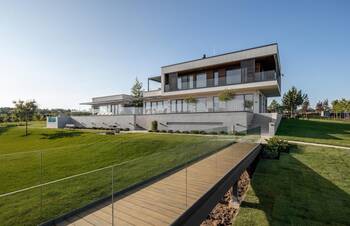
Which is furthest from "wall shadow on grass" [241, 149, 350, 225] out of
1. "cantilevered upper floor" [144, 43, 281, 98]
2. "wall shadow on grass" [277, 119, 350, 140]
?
"cantilevered upper floor" [144, 43, 281, 98]

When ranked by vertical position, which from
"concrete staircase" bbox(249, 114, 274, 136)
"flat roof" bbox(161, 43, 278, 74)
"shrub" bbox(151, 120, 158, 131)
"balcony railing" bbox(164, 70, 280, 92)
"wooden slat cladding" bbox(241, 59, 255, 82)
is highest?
"flat roof" bbox(161, 43, 278, 74)

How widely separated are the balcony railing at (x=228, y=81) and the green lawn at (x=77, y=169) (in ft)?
38.2

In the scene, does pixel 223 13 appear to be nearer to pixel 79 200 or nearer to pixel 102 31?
pixel 102 31

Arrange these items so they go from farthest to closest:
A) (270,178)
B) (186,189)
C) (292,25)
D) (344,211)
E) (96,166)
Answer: (292,25), (96,166), (270,178), (344,211), (186,189)

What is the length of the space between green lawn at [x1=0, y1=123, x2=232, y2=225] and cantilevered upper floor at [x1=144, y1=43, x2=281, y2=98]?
11.3m

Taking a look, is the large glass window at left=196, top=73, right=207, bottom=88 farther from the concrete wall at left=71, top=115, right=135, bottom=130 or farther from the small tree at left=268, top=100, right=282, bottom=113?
the small tree at left=268, top=100, right=282, bottom=113

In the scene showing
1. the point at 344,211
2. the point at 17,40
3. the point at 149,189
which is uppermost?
the point at 17,40

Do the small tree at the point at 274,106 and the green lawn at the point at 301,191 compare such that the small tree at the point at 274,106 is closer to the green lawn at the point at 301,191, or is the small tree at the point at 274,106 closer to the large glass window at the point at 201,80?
the large glass window at the point at 201,80

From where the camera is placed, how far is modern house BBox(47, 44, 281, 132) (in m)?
18.9

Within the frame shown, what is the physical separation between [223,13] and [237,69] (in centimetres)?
817

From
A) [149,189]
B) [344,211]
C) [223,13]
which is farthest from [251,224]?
[223,13]

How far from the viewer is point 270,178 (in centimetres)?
991

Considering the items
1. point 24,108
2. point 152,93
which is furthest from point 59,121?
point 152,93

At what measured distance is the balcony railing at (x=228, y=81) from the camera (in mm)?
19344
